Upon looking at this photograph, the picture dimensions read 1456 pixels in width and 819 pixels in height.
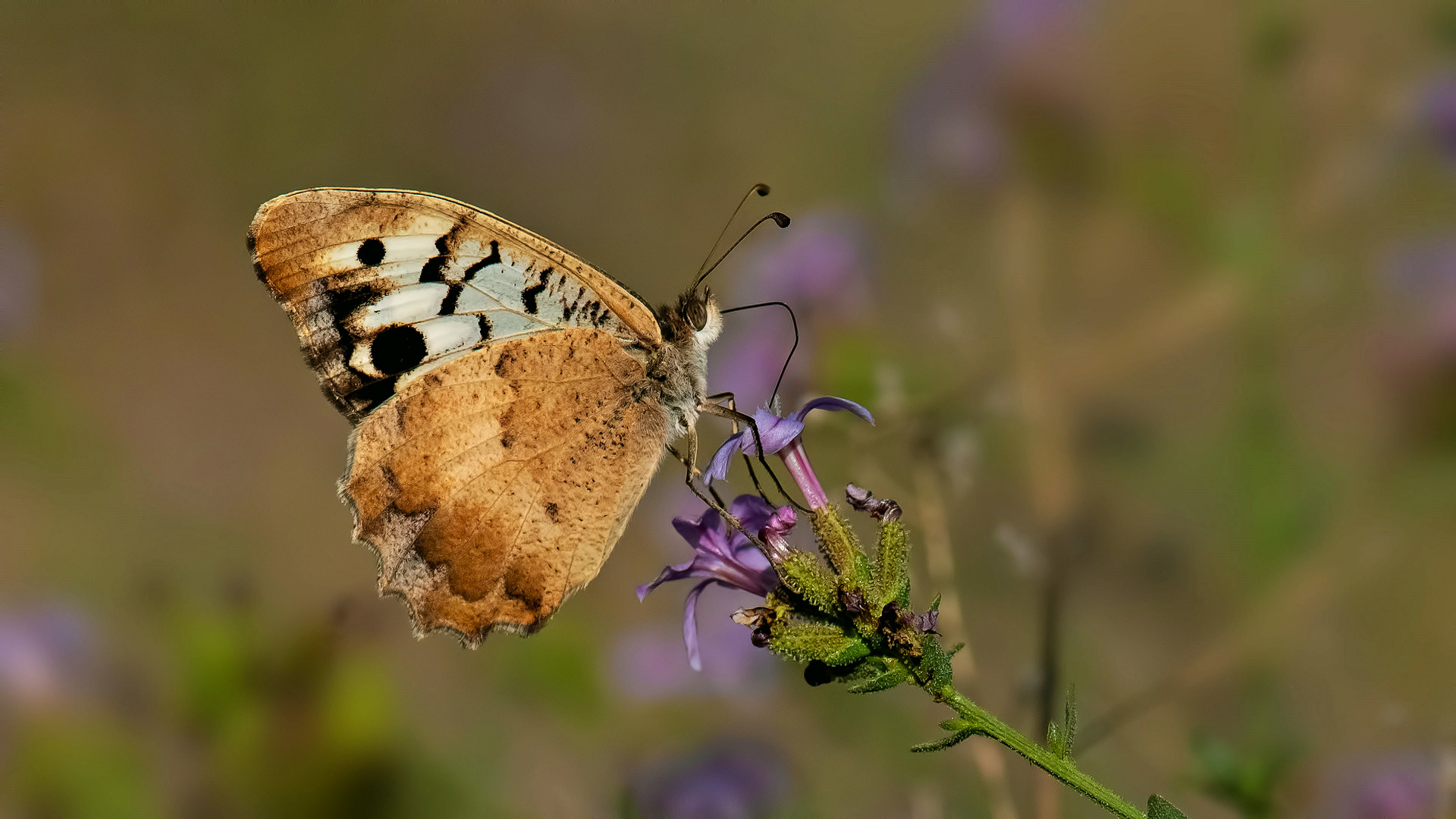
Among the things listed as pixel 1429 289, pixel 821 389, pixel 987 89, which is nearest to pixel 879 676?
pixel 821 389

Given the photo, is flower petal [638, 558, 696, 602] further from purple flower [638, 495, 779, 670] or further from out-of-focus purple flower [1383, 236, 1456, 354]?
out-of-focus purple flower [1383, 236, 1456, 354]

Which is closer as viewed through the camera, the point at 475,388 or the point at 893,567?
the point at 893,567

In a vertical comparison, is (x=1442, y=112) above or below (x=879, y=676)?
above

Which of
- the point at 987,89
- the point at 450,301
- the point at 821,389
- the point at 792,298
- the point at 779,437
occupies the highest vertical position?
the point at 987,89

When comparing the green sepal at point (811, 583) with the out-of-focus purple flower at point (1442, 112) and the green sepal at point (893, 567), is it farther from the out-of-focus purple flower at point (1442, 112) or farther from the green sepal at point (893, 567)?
the out-of-focus purple flower at point (1442, 112)

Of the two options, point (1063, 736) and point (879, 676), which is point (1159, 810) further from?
point (879, 676)

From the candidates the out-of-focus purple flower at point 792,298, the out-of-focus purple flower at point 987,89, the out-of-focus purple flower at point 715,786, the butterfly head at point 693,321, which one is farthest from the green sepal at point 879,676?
the out-of-focus purple flower at point 987,89

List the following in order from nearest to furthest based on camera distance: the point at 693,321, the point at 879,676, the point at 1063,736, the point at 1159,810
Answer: the point at 1159,810, the point at 1063,736, the point at 879,676, the point at 693,321

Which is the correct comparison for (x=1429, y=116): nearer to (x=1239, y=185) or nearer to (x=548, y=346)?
(x=1239, y=185)
